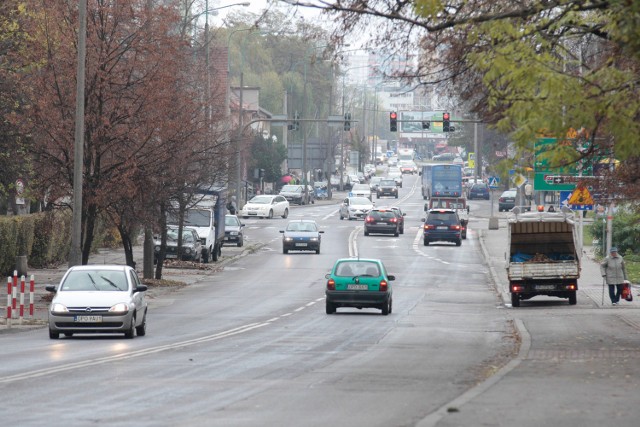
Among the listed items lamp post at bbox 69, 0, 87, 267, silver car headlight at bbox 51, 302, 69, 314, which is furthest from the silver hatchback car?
lamp post at bbox 69, 0, 87, 267

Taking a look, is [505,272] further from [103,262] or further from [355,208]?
[355,208]

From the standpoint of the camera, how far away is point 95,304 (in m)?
23.7

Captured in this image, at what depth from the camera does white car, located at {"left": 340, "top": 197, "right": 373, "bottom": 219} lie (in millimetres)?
86000

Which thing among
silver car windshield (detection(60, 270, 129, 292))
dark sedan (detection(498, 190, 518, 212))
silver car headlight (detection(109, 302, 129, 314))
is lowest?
silver car headlight (detection(109, 302, 129, 314))

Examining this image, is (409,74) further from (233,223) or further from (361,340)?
(233,223)

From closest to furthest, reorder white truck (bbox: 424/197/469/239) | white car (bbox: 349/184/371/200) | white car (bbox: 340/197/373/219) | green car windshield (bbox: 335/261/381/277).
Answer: green car windshield (bbox: 335/261/381/277) → white truck (bbox: 424/197/469/239) → white car (bbox: 340/197/373/219) → white car (bbox: 349/184/371/200)

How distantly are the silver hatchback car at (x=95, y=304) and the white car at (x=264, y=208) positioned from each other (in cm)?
6113

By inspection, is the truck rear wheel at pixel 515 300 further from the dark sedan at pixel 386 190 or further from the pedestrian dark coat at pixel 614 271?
the dark sedan at pixel 386 190

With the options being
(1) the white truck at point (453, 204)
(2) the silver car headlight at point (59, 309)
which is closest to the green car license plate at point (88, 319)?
(2) the silver car headlight at point (59, 309)

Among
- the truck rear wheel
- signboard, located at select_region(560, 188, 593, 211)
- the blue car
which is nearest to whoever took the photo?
the truck rear wheel

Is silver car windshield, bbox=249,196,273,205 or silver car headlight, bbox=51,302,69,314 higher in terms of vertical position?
silver car windshield, bbox=249,196,273,205

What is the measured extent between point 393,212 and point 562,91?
57135 mm

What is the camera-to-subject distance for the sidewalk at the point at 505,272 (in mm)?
37628

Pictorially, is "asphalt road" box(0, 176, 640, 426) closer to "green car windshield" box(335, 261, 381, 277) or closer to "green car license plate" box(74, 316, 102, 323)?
"green car license plate" box(74, 316, 102, 323)
